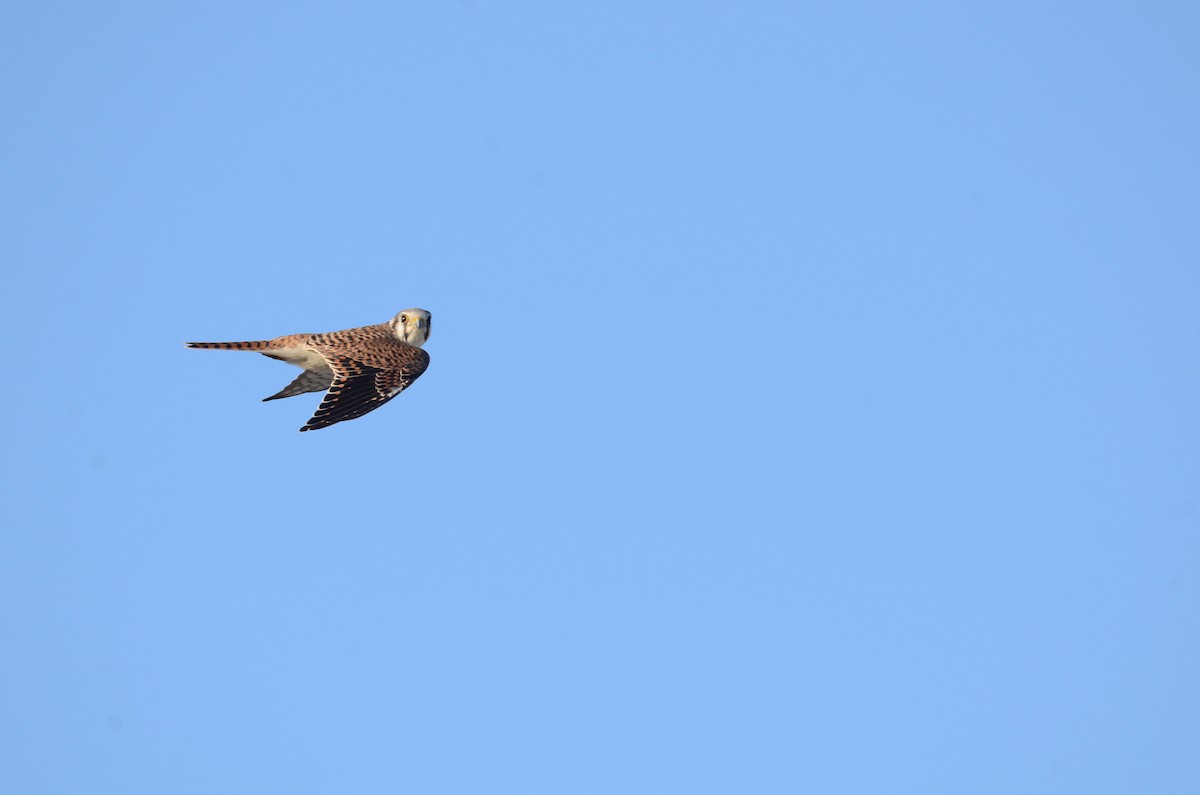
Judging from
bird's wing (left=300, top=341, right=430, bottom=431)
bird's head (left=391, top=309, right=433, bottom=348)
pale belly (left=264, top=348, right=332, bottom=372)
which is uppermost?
bird's head (left=391, top=309, right=433, bottom=348)

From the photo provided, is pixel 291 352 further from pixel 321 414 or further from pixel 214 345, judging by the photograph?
pixel 321 414

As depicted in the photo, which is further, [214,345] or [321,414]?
[214,345]

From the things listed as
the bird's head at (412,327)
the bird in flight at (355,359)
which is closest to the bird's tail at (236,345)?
the bird in flight at (355,359)

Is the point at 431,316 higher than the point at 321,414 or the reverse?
higher

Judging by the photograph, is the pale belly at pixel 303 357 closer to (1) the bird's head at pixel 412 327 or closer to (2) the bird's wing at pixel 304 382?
(2) the bird's wing at pixel 304 382

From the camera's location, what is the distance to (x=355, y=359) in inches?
1471

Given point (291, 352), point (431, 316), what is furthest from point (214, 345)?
point (431, 316)

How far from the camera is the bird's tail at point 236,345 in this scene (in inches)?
1505

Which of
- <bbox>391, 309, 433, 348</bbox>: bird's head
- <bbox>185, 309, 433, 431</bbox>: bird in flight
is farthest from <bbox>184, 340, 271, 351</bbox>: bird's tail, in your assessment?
<bbox>391, 309, 433, 348</bbox>: bird's head

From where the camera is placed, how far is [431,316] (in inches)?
1578

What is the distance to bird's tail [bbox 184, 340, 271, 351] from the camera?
38.2 meters

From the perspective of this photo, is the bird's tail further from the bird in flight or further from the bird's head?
the bird's head

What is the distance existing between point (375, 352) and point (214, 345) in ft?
12.3

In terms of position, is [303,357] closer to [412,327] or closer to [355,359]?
[355,359]
